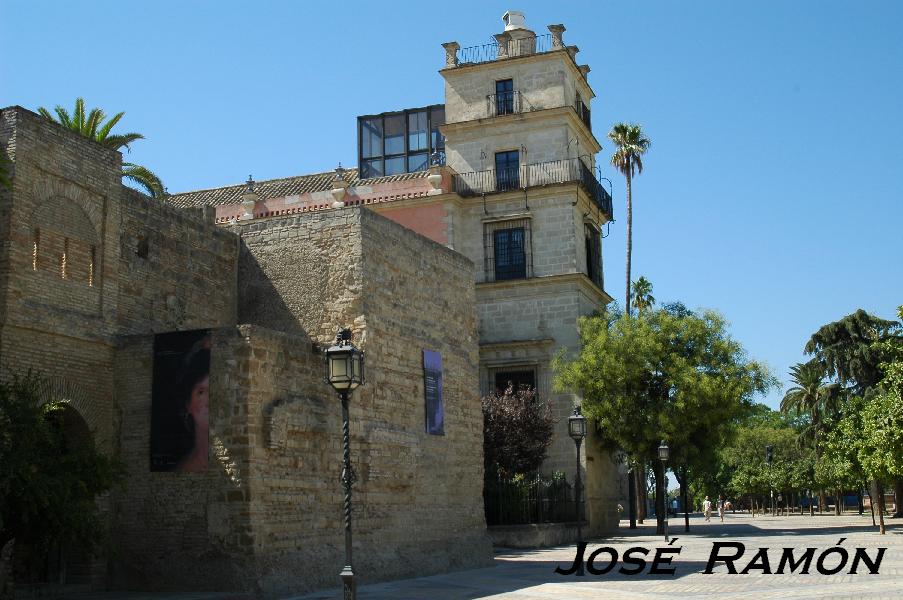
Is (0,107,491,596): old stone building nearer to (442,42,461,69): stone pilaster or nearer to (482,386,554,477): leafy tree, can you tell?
(482,386,554,477): leafy tree

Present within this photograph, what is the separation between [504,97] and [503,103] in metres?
0.22

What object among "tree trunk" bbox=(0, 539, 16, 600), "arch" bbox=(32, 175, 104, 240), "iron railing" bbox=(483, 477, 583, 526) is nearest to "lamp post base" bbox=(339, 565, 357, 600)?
"tree trunk" bbox=(0, 539, 16, 600)

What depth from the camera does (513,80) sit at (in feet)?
117


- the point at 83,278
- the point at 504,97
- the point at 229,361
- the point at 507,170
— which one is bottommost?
the point at 229,361

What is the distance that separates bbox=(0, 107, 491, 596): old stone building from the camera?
47.6 ft

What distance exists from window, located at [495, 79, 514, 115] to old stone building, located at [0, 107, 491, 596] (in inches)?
658

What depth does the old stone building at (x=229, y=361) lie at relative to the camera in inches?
571

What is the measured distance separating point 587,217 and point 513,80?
5494 millimetres

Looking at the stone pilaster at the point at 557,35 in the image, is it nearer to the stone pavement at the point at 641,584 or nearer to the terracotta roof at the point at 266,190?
the terracotta roof at the point at 266,190

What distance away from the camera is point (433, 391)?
20.2 metres

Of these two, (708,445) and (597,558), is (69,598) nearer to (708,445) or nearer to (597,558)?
(597,558)

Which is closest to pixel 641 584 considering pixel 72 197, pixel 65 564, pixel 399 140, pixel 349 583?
pixel 349 583

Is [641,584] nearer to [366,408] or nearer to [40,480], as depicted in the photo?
[366,408]

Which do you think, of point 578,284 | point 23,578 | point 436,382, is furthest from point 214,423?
point 578,284
